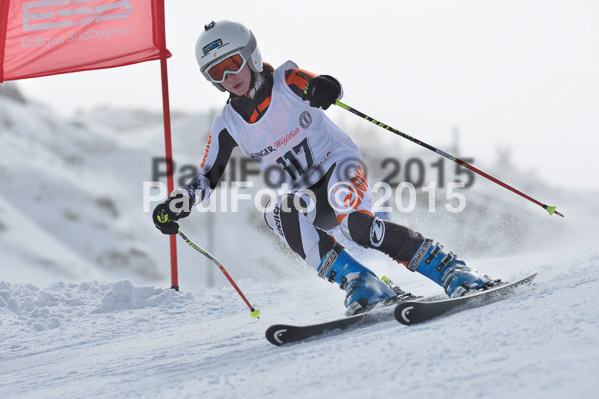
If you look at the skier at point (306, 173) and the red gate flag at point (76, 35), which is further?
the red gate flag at point (76, 35)

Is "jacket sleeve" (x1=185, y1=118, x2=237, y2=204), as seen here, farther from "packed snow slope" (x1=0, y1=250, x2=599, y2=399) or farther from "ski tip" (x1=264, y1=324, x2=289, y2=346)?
"ski tip" (x1=264, y1=324, x2=289, y2=346)

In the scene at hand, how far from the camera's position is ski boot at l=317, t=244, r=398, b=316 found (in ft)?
9.76

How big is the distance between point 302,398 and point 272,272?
633cm

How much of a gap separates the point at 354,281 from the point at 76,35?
15.0ft

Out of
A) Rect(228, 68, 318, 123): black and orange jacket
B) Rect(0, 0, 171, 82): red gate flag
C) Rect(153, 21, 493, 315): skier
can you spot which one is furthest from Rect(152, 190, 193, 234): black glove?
Rect(0, 0, 171, 82): red gate flag

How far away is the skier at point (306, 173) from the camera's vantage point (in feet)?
9.96

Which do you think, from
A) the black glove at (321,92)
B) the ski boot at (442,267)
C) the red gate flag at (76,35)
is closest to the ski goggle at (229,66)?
the black glove at (321,92)

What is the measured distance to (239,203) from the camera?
15188 millimetres

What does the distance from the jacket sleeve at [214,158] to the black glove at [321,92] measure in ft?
2.12

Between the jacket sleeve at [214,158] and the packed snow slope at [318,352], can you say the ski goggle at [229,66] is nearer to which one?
the jacket sleeve at [214,158]

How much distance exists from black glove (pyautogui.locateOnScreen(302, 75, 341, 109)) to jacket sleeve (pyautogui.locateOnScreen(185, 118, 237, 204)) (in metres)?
0.65

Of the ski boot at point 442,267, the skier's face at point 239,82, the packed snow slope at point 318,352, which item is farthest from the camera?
the skier's face at point 239,82

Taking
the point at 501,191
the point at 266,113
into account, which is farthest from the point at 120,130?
the point at 266,113

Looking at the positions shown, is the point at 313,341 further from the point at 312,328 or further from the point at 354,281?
the point at 354,281
